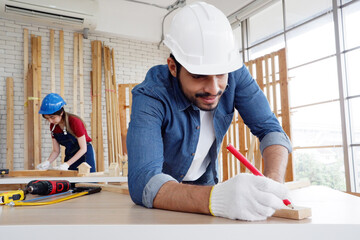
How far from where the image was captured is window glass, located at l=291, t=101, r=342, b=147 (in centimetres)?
532

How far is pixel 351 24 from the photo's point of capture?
5.16 meters

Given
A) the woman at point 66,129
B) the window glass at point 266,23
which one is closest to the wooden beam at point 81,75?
the woman at point 66,129

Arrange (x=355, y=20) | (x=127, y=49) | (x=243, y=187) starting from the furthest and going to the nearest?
1. (x=127, y=49)
2. (x=355, y=20)
3. (x=243, y=187)

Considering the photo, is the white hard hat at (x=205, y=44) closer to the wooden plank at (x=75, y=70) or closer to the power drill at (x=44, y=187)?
the power drill at (x=44, y=187)

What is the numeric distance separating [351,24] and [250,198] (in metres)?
5.24

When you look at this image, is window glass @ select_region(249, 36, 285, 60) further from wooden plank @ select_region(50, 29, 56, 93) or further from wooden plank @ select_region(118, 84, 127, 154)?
wooden plank @ select_region(50, 29, 56, 93)

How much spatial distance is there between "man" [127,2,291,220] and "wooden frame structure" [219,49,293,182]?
4038 mm

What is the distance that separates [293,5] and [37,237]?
629 centimetres

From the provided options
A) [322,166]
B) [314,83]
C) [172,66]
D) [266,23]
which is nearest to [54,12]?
[266,23]

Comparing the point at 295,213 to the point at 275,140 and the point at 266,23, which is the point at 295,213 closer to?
the point at 275,140

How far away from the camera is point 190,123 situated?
5.19 feet

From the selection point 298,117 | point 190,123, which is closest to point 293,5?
point 298,117

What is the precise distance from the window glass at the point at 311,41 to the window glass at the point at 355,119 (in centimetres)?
89

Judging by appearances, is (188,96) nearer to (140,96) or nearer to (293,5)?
(140,96)
